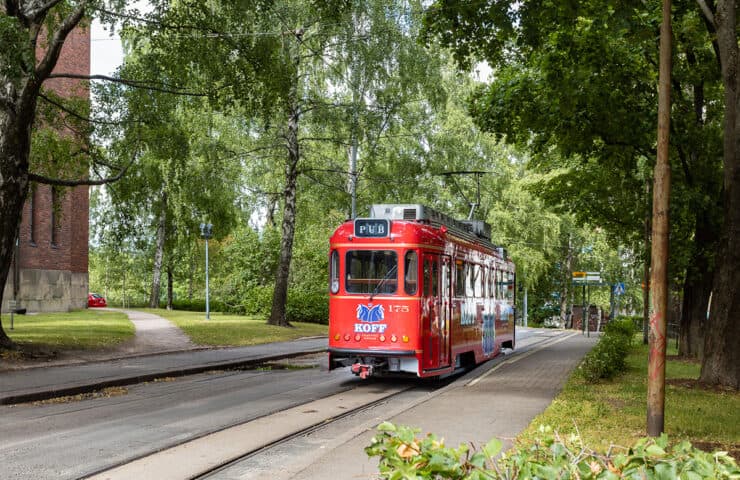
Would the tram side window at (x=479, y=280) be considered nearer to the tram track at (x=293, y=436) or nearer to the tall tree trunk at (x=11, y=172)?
the tram track at (x=293, y=436)

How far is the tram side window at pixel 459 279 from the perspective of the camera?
58.0 ft

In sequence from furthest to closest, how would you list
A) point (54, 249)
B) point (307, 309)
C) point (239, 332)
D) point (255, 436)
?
point (54, 249), point (307, 309), point (239, 332), point (255, 436)

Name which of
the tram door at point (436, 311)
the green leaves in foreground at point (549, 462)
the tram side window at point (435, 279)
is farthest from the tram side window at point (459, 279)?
the green leaves in foreground at point (549, 462)

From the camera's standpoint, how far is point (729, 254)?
538 inches

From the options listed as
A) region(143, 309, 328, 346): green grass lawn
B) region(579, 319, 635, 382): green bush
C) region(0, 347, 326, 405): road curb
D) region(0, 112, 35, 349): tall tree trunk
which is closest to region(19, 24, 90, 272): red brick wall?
region(143, 309, 328, 346): green grass lawn

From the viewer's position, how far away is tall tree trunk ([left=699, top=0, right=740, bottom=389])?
13.6 meters

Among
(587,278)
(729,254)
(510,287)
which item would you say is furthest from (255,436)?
Result: (587,278)

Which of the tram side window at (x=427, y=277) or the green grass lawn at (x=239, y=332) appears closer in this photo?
the tram side window at (x=427, y=277)

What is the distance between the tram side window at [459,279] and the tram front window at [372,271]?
2415mm

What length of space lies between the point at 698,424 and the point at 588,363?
19.2 feet

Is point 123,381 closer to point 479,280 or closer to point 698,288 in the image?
point 479,280

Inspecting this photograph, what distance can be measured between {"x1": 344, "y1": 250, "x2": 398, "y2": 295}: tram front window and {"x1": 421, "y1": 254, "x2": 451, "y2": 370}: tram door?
0.62 metres

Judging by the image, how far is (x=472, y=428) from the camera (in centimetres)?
1016

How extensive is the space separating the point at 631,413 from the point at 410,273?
17.7 ft
